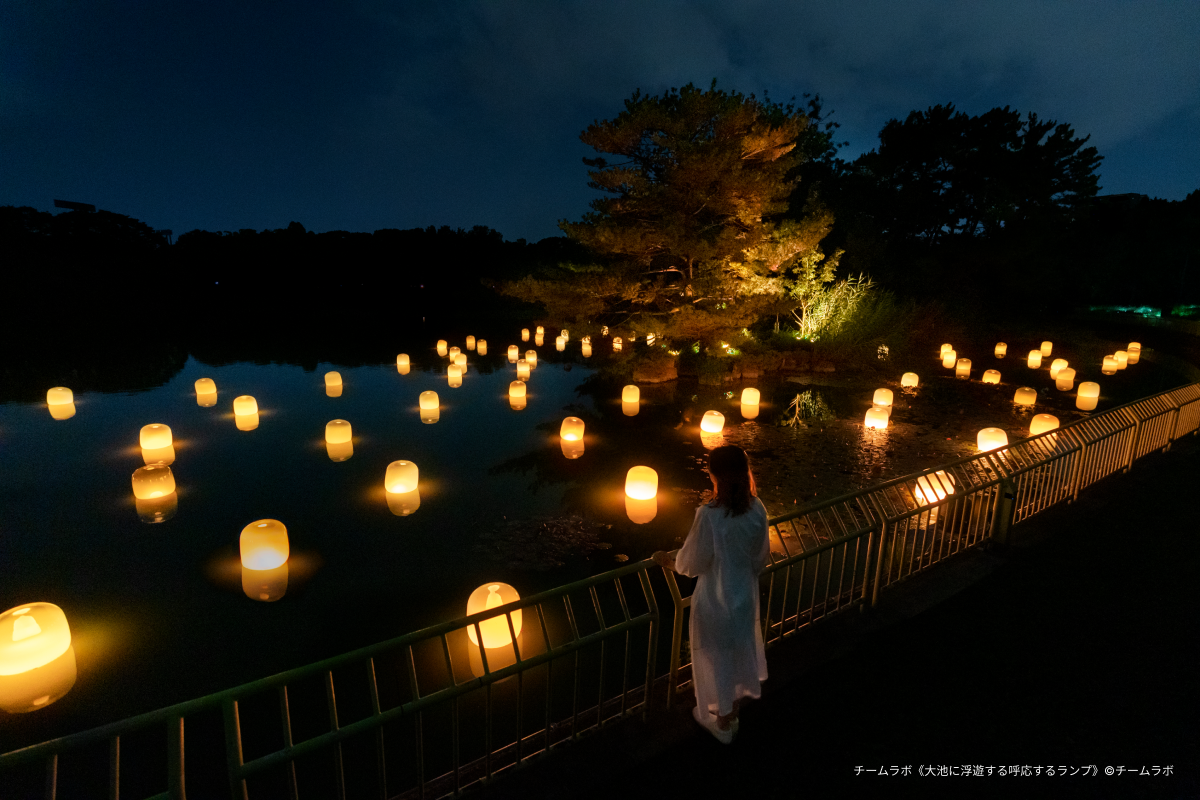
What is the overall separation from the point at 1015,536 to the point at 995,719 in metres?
3.32

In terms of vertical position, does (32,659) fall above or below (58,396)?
below

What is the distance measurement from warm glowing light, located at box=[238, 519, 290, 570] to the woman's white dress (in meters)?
5.07

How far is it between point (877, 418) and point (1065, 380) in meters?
9.42

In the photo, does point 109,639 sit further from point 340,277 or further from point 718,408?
point 340,277

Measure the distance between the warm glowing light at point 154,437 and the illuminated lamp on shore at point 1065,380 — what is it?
2202cm

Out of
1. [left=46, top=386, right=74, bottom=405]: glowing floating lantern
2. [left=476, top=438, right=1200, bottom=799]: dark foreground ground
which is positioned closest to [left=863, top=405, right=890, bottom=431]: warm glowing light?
[left=476, top=438, right=1200, bottom=799]: dark foreground ground

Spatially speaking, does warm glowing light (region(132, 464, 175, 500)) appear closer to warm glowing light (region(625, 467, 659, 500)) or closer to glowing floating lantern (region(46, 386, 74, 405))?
warm glowing light (region(625, 467, 659, 500))

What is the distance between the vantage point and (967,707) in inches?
153

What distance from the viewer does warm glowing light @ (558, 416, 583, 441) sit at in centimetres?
1151

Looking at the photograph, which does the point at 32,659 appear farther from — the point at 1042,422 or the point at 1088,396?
the point at 1088,396

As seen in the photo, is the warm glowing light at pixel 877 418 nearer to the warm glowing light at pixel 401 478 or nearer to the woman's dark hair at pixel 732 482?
the warm glowing light at pixel 401 478

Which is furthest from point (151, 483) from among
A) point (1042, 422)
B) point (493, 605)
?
point (1042, 422)

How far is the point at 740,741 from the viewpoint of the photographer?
11.7ft

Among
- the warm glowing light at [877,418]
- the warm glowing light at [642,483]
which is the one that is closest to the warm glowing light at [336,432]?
the warm glowing light at [642,483]
